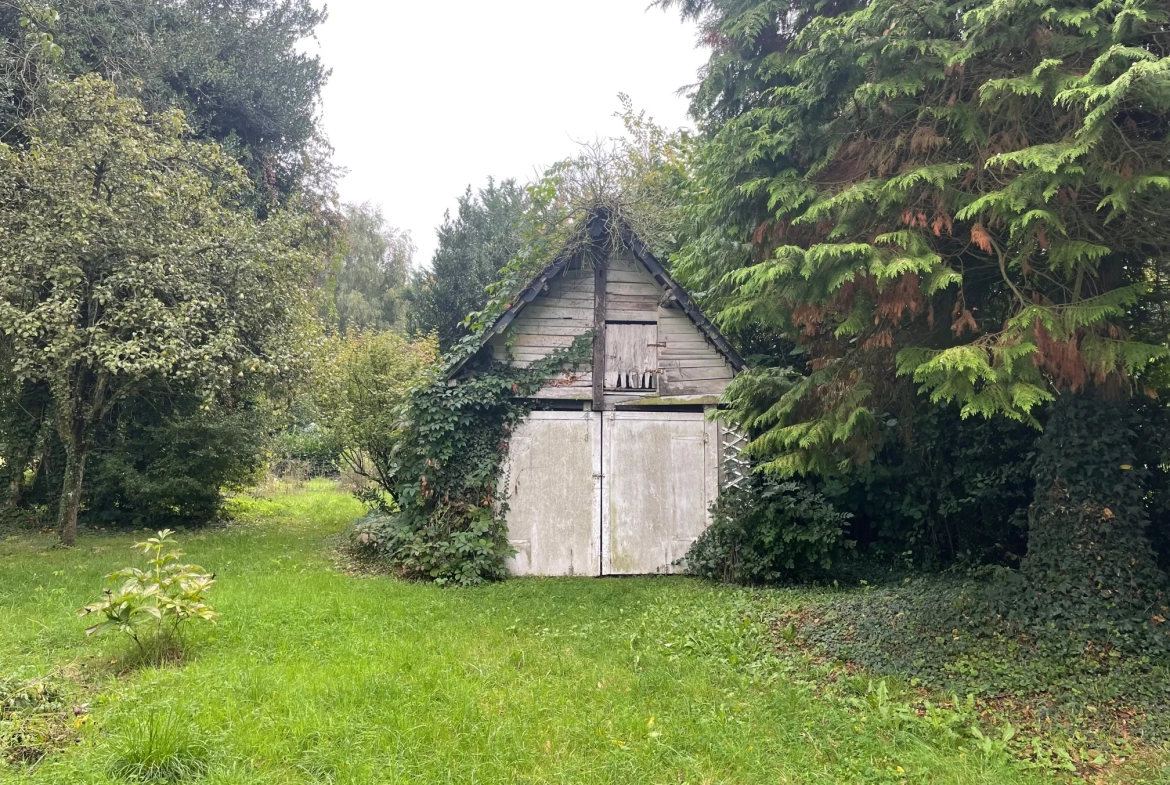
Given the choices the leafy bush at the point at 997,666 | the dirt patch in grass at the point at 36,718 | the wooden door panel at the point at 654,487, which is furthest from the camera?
the wooden door panel at the point at 654,487

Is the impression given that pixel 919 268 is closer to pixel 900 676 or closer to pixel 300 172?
pixel 900 676

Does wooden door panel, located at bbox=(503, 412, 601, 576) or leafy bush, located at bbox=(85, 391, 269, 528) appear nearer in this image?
wooden door panel, located at bbox=(503, 412, 601, 576)

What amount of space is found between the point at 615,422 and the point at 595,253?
242 cm

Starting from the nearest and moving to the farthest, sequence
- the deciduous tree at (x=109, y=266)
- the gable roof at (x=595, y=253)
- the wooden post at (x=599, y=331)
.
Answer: the deciduous tree at (x=109, y=266) < the gable roof at (x=595, y=253) < the wooden post at (x=599, y=331)

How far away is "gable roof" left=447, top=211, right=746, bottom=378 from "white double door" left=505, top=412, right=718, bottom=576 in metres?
1.24

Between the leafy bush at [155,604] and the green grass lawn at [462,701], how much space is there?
0.81ft

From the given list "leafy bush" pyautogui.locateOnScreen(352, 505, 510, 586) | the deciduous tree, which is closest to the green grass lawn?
"leafy bush" pyautogui.locateOnScreen(352, 505, 510, 586)

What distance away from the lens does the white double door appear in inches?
371

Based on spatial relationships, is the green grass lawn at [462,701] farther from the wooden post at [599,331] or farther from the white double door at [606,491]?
the wooden post at [599,331]

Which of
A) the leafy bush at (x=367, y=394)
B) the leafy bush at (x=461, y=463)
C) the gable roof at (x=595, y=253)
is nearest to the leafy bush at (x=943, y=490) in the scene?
the gable roof at (x=595, y=253)

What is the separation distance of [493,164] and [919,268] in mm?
29516

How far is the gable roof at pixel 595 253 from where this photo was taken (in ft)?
30.7

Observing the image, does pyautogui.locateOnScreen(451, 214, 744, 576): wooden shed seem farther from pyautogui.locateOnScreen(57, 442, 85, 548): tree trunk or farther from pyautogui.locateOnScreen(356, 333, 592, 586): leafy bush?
pyautogui.locateOnScreen(57, 442, 85, 548): tree trunk

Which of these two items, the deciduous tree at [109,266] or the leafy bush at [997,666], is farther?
the deciduous tree at [109,266]
